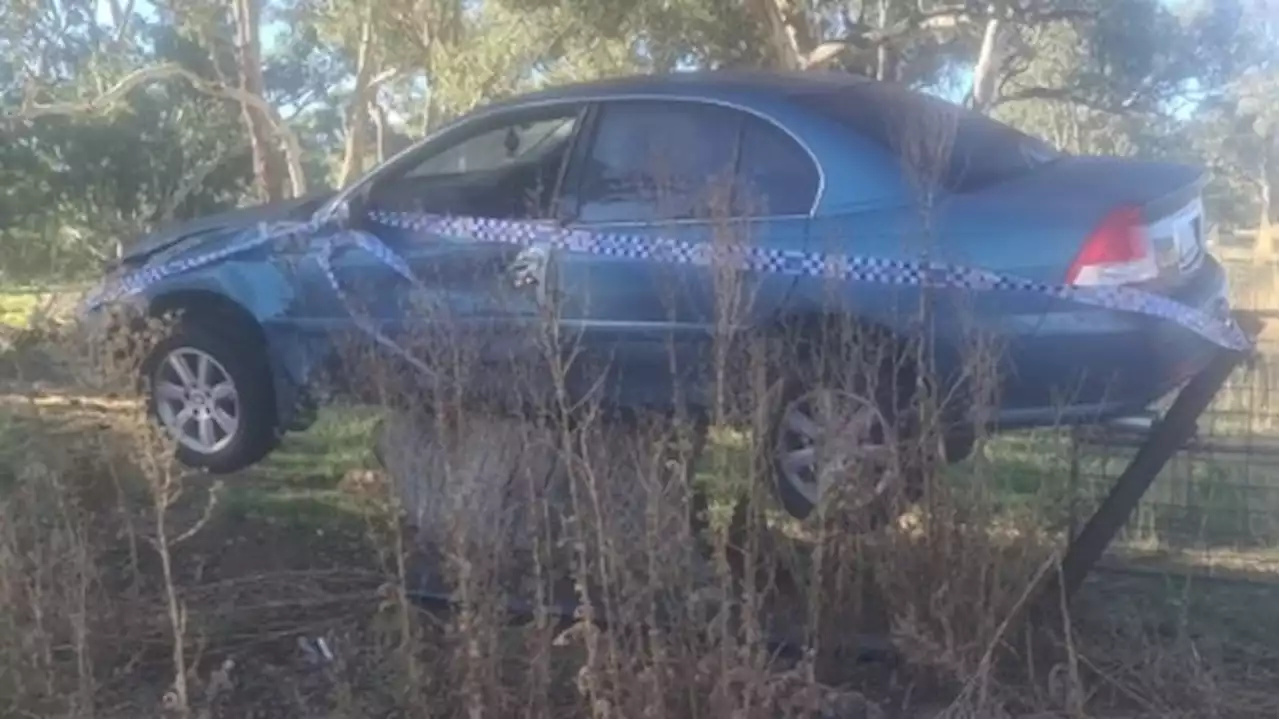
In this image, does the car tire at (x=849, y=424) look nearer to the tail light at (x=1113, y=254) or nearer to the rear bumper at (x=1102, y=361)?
the rear bumper at (x=1102, y=361)

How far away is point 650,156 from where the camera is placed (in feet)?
19.9

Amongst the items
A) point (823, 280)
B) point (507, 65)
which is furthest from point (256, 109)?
point (823, 280)

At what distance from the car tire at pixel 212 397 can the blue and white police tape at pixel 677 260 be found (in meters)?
0.33

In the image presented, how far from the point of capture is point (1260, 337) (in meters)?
5.88

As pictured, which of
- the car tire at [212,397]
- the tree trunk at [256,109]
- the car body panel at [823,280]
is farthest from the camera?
the tree trunk at [256,109]

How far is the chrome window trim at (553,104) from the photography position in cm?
575

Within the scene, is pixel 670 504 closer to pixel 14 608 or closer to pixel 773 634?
pixel 773 634

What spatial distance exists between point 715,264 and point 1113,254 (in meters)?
1.66

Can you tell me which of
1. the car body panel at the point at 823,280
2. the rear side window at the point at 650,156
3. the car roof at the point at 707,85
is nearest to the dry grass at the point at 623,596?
the car body panel at the point at 823,280

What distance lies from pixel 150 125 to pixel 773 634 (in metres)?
19.9

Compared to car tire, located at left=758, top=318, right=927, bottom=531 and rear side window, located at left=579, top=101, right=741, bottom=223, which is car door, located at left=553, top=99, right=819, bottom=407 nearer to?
rear side window, located at left=579, top=101, right=741, bottom=223

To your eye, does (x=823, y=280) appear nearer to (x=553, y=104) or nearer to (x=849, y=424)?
(x=849, y=424)

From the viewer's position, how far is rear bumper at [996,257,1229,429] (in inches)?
210

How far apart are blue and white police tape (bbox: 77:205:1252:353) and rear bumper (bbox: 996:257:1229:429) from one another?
42mm
